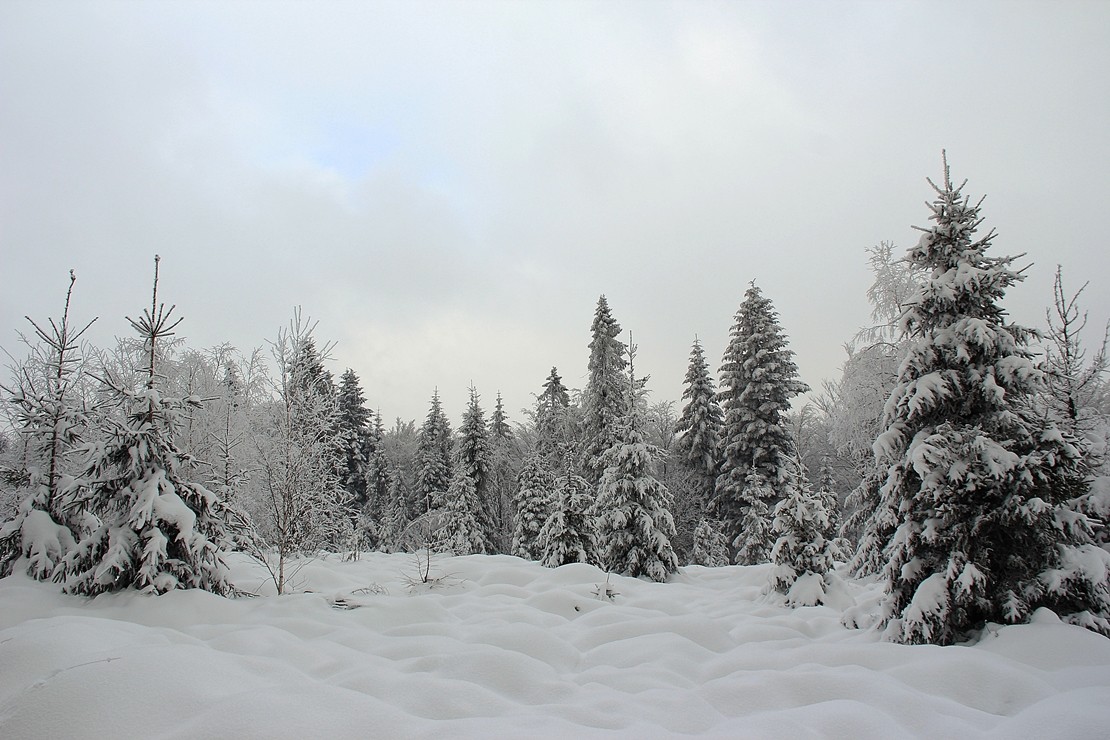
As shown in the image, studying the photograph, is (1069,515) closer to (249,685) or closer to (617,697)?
(617,697)

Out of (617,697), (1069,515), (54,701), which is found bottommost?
(617,697)

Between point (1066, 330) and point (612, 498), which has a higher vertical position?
point (1066, 330)

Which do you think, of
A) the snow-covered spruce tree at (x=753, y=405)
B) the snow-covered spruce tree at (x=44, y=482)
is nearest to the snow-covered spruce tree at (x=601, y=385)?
the snow-covered spruce tree at (x=753, y=405)

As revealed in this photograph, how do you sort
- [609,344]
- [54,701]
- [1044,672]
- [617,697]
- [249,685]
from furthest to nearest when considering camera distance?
[609,344], [1044,672], [617,697], [249,685], [54,701]

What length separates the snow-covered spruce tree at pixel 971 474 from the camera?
6.32 meters

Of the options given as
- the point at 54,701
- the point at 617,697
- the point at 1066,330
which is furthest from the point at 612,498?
the point at 54,701

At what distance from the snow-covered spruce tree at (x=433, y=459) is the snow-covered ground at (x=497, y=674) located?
24.9 metres

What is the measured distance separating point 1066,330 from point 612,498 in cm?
1085

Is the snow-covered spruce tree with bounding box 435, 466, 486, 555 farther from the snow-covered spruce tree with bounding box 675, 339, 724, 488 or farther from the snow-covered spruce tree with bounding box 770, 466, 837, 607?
the snow-covered spruce tree with bounding box 770, 466, 837, 607

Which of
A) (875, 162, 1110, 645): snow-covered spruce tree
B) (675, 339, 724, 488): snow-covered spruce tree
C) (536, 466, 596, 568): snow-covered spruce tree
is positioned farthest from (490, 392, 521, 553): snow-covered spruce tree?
(875, 162, 1110, 645): snow-covered spruce tree

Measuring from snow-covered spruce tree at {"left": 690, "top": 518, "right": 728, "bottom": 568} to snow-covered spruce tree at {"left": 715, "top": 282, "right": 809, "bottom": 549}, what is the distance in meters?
0.72

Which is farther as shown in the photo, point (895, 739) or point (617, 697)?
point (617, 697)

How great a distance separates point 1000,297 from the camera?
7.25 meters

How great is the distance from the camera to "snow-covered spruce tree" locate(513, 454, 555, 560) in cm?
2561
